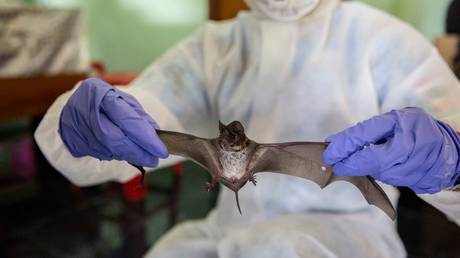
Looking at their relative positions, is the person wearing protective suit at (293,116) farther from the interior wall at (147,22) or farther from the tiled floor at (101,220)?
the tiled floor at (101,220)

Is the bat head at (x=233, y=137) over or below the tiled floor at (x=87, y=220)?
over

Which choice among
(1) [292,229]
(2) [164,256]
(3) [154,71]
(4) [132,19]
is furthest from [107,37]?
(1) [292,229]

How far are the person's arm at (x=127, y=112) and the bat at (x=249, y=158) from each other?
0.06 metres

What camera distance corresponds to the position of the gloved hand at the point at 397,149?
43 cm

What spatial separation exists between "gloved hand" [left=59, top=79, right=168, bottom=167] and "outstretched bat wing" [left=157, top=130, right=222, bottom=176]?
0.05 ft

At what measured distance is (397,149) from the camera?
0.43 metres

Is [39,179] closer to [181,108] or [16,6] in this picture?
[16,6]

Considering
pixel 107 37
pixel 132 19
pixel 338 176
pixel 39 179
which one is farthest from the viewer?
pixel 39 179

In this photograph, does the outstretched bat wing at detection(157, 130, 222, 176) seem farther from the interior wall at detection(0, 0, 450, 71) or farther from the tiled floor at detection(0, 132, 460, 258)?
the tiled floor at detection(0, 132, 460, 258)

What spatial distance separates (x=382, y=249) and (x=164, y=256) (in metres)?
0.34

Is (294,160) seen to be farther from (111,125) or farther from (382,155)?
(111,125)

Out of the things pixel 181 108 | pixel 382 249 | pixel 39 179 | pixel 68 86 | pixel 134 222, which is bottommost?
pixel 39 179

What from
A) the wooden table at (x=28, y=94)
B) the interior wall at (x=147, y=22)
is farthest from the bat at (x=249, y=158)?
the wooden table at (x=28, y=94)

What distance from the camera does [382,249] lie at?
1.96 feet
